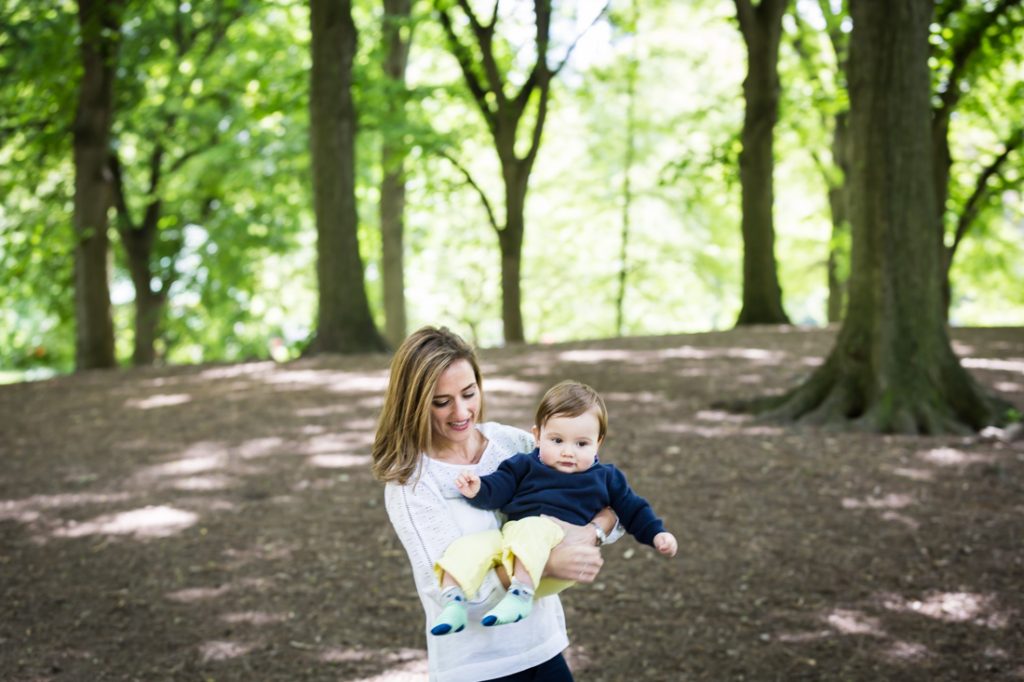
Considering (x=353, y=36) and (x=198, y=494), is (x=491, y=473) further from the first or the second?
(x=353, y=36)

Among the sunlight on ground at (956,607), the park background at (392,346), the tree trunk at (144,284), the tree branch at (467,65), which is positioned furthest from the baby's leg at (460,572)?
the tree trunk at (144,284)

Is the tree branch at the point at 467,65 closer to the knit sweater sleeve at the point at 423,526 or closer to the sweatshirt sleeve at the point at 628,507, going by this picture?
the sweatshirt sleeve at the point at 628,507

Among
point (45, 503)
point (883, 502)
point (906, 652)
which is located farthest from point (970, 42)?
point (45, 503)

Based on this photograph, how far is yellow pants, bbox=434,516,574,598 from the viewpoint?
241 cm

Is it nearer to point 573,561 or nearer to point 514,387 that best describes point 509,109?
point 514,387

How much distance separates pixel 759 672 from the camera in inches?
188

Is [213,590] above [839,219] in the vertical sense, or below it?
below

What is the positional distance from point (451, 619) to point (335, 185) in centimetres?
1065

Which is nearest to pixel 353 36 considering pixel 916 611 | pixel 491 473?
pixel 916 611

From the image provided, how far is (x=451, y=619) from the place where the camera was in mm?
2326

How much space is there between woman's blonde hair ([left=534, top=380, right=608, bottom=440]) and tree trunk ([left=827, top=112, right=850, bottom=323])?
17.5 m

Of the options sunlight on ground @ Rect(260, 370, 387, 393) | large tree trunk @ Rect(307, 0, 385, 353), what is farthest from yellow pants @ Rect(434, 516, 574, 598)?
large tree trunk @ Rect(307, 0, 385, 353)

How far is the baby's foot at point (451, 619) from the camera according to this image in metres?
2.31

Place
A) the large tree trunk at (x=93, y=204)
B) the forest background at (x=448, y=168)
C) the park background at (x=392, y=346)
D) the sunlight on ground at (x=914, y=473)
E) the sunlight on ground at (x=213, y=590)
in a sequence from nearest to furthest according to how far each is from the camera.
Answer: the park background at (x=392, y=346), the sunlight on ground at (x=213, y=590), the sunlight on ground at (x=914, y=473), the large tree trunk at (x=93, y=204), the forest background at (x=448, y=168)
